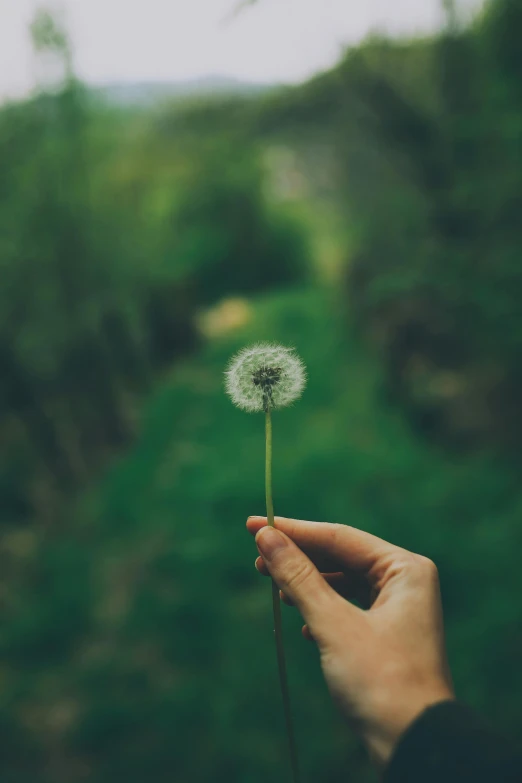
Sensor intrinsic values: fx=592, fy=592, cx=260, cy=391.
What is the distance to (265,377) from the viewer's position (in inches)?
62.7

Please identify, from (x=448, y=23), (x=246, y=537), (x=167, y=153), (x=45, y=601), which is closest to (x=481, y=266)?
(x=448, y=23)

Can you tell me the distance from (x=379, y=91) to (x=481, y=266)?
9.78 ft

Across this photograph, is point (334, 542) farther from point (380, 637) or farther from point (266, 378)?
point (266, 378)

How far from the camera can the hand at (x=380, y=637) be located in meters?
1.30

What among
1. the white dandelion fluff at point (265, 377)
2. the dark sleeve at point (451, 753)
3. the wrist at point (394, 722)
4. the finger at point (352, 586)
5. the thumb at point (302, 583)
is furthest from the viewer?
the finger at point (352, 586)

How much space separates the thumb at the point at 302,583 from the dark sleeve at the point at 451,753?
11.0 inches

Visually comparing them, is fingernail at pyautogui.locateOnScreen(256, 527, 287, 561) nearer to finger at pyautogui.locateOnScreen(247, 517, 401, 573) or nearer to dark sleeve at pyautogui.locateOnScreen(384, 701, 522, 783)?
finger at pyautogui.locateOnScreen(247, 517, 401, 573)

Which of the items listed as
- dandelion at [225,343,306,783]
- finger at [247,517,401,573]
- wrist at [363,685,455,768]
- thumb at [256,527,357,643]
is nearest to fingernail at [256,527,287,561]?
thumb at [256,527,357,643]

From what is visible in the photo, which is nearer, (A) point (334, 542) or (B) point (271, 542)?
(B) point (271, 542)

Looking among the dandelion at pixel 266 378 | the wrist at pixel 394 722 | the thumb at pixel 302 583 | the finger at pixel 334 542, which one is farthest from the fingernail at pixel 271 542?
the wrist at pixel 394 722

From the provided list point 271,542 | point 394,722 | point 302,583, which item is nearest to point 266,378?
point 271,542

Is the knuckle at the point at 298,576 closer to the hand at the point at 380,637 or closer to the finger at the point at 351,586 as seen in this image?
the hand at the point at 380,637

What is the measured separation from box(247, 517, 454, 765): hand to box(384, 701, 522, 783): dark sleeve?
6 centimetres

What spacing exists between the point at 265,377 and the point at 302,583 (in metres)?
0.54
